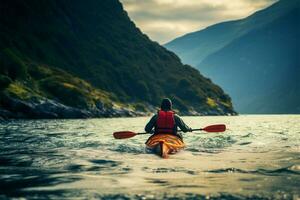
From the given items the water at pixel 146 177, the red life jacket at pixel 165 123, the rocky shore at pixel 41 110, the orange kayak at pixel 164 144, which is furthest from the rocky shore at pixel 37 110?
the water at pixel 146 177

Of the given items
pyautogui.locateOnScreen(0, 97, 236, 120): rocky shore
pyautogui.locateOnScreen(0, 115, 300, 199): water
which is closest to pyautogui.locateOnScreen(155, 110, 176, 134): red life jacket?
pyautogui.locateOnScreen(0, 115, 300, 199): water

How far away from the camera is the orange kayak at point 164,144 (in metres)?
18.4

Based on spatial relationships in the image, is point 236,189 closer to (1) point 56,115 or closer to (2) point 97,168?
(2) point 97,168

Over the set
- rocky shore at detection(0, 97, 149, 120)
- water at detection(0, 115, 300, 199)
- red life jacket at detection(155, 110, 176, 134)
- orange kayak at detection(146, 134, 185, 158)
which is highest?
rocky shore at detection(0, 97, 149, 120)

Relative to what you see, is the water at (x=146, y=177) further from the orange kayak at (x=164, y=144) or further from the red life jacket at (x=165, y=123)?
the red life jacket at (x=165, y=123)

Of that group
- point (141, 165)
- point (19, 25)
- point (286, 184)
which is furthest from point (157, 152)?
point (19, 25)

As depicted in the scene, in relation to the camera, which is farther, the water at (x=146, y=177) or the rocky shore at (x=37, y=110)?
the rocky shore at (x=37, y=110)

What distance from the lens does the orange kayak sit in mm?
18391

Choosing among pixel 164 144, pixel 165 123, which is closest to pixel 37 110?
pixel 165 123

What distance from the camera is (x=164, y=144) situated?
1889 centimetres

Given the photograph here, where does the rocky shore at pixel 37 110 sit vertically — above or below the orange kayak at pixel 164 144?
above

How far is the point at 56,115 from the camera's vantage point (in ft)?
314

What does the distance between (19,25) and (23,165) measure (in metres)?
197

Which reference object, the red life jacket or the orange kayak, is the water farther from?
the red life jacket
